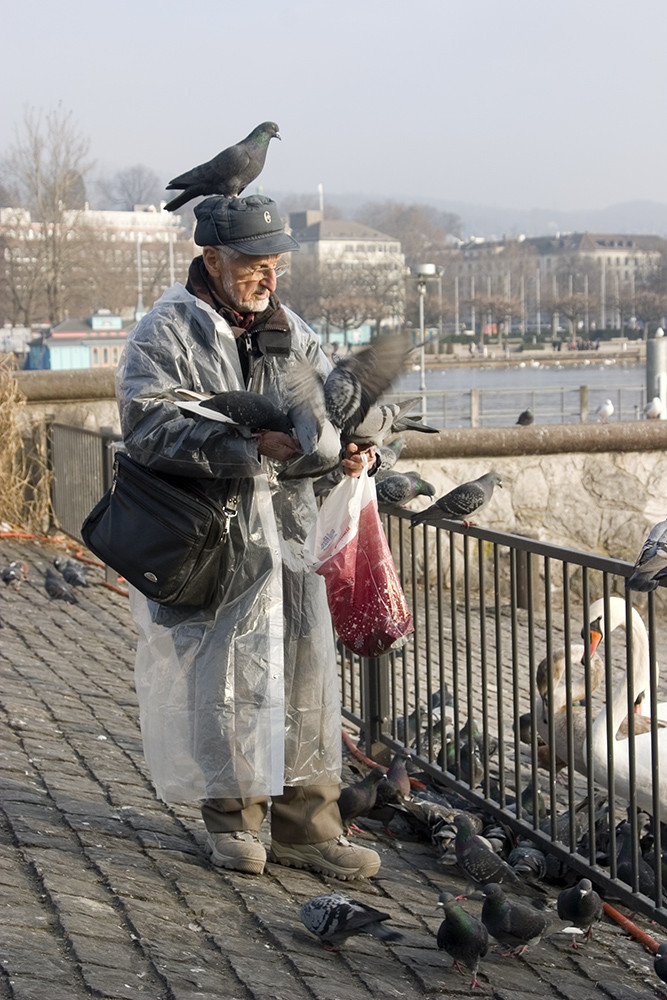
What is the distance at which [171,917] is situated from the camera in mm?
3766

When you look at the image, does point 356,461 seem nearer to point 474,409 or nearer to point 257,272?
point 257,272

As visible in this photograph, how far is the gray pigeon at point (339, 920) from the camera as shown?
3660 mm

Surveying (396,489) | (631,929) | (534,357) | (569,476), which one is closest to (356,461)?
(631,929)

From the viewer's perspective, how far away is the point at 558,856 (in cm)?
457

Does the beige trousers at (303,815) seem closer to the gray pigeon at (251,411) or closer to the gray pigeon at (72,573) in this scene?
the gray pigeon at (251,411)

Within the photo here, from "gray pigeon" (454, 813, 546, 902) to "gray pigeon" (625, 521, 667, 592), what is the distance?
3.69 ft

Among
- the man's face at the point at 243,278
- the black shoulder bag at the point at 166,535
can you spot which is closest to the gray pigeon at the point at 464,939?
the black shoulder bag at the point at 166,535

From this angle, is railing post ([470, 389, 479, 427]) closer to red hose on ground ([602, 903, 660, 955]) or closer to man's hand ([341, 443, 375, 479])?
man's hand ([341, 443, 375, 479])

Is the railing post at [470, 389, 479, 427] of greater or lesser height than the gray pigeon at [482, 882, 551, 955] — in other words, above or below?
above

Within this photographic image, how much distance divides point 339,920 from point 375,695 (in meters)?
2.41

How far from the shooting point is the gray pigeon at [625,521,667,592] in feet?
12.5

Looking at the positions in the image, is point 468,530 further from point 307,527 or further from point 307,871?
point 307,871

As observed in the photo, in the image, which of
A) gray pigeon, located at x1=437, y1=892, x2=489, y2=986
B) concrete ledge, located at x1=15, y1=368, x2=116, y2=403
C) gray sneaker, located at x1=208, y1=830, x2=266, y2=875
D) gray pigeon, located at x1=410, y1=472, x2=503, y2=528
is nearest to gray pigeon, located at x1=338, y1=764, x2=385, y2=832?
gray sneaker, located at x1=208, y1=830, x2=266, y2=875

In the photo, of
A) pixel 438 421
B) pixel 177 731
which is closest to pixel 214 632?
pixel 177 731
